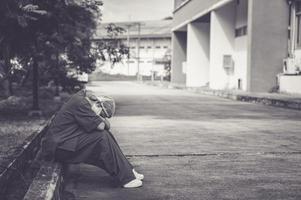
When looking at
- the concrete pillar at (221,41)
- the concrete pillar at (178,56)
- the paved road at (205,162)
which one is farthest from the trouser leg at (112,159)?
the concrete pillar at (178,56)

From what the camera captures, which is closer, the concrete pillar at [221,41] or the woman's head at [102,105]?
the woman's head at [102,105]

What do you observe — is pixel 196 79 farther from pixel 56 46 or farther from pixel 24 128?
pixel 24 128

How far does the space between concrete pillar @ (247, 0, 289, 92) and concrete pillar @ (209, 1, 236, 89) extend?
27.2ft

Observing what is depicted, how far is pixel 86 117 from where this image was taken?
225 inches

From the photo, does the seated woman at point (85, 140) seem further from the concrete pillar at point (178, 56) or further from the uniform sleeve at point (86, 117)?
the concrete pillar at point (178, 56)

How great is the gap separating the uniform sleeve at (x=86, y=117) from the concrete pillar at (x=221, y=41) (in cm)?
3056

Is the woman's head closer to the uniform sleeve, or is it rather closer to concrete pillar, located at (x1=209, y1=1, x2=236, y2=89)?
the uniform sleeve

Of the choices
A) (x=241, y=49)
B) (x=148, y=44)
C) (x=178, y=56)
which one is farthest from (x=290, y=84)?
(x=148, y=44)

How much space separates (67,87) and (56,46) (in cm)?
486

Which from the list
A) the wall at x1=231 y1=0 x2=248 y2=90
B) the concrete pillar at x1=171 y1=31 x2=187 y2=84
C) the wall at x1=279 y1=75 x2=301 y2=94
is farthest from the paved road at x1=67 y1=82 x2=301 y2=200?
the concrete pillar at x1=171 y1=31 x2=187 y2=84

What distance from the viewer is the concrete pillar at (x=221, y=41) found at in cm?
3575

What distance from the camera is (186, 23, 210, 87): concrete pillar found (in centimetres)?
4503

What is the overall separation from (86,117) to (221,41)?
1223 inches

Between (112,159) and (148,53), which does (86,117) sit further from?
(148,53)
